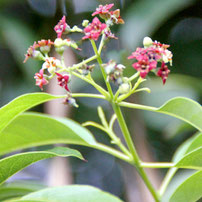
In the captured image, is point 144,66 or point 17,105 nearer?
point 144,66

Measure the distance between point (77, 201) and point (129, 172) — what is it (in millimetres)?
1502

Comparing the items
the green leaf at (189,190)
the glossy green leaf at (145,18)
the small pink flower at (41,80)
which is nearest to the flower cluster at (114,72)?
the small pink flower at (41,80)

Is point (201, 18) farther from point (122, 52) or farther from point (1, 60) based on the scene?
point (1, 60)

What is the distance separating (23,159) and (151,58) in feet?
1.52

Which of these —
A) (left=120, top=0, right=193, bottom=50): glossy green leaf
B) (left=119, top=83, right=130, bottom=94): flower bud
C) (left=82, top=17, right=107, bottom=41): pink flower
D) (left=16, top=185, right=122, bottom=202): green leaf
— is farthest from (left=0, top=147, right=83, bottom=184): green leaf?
(left=120, top=0, right=193, bottom=50): glossy green leaf

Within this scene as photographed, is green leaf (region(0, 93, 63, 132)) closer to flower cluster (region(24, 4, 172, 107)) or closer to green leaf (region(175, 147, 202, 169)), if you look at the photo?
flower cluster (region(24, 4, 172, 107))

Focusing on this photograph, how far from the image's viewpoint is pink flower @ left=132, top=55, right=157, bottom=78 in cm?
97

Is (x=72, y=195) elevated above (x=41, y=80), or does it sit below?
below

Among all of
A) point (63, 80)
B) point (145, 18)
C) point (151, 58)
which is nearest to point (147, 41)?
point (151, 58)

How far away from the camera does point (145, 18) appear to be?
9.75 feet

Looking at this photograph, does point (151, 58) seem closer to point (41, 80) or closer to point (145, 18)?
point (41, 80)

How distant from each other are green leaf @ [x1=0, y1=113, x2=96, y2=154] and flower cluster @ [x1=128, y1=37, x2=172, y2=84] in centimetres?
46

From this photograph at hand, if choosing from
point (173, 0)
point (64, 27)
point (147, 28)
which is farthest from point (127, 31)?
point (64, 27)

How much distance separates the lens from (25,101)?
3.66 feet
